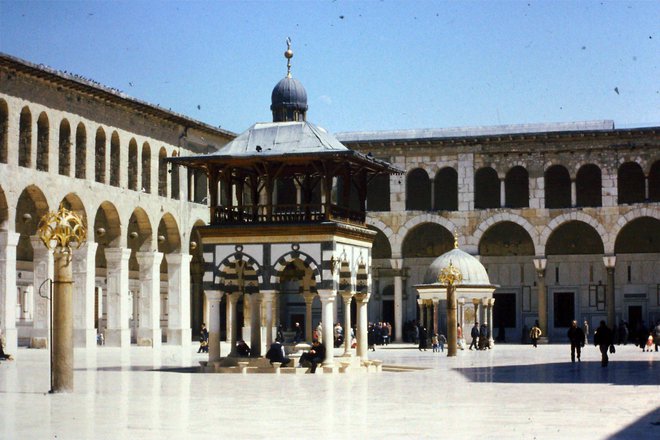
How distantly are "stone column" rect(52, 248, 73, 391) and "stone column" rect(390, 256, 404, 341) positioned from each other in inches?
1215

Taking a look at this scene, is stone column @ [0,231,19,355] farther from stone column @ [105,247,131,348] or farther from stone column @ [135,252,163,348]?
stone column @ [135,252,163,348]

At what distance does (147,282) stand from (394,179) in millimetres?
12097

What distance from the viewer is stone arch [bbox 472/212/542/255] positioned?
47906mm

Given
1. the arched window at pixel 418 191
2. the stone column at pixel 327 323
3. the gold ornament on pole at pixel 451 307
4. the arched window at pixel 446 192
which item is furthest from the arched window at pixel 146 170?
the stone column at pixel 327 323

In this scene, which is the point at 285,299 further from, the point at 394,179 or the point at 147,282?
the point at 147,282

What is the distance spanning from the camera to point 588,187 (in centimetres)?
4866

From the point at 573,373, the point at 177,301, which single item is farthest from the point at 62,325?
the point at 177,301

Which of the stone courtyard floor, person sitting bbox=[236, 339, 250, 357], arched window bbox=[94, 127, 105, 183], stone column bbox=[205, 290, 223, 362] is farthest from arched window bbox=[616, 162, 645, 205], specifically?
stone column bbox=[205, 290, 223, 362]

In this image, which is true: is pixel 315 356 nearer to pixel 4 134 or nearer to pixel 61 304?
pixel 61 304

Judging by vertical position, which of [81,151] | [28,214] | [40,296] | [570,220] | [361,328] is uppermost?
[81,151]

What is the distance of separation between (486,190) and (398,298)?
5778 millimetres

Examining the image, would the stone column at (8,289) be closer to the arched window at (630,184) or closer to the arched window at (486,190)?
the arched window at (486,190)

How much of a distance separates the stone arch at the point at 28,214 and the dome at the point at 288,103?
9.61 metres

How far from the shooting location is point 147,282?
41.8m
